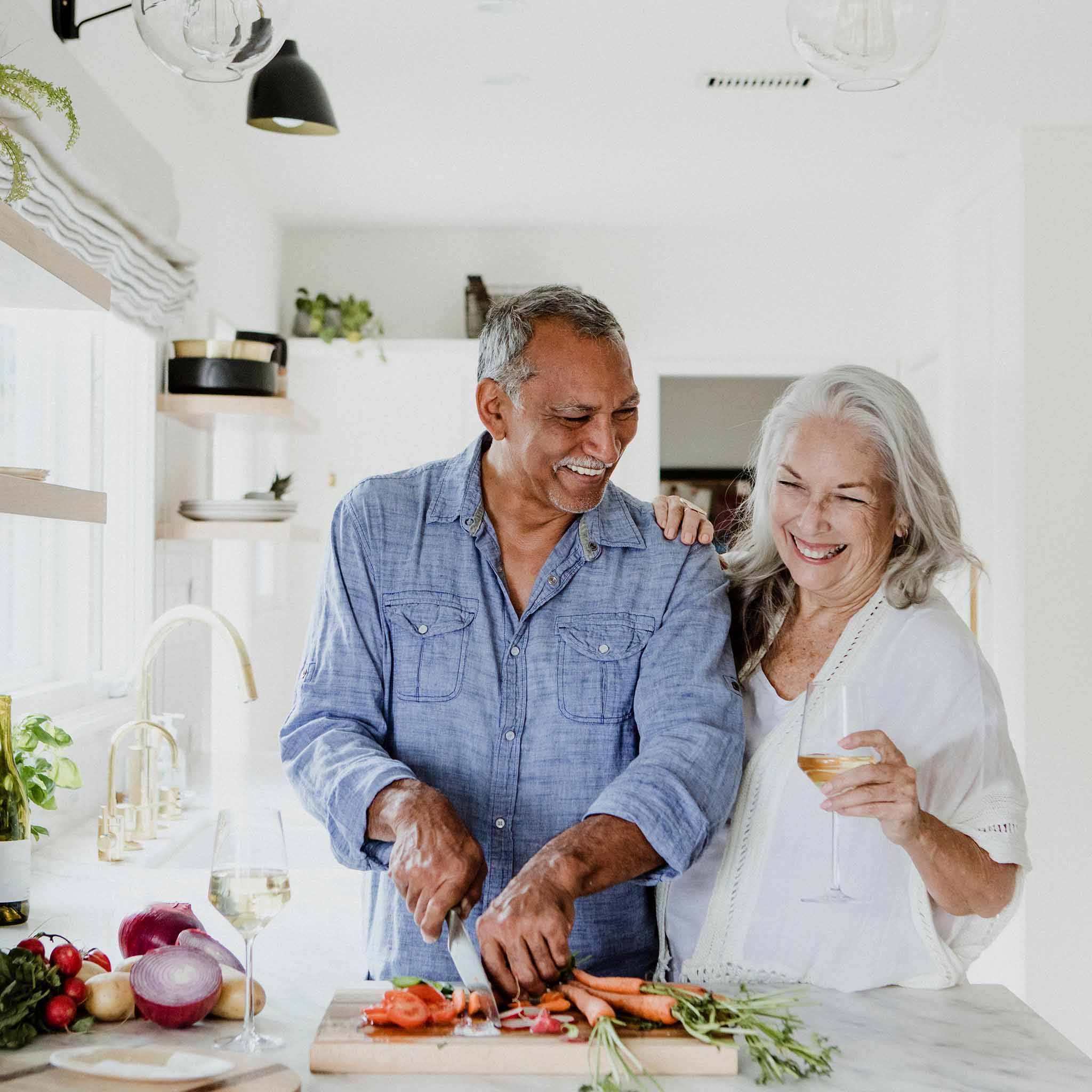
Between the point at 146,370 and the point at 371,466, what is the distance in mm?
2338

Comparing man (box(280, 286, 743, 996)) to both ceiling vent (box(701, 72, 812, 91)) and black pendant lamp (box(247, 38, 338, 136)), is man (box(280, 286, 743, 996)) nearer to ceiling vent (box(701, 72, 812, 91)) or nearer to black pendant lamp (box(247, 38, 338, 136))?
black pendant lamp (box(247, 38, 338, 136))

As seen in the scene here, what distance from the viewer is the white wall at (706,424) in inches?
297

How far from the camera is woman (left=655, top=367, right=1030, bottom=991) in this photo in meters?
1.50

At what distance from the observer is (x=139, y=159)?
3.13 m

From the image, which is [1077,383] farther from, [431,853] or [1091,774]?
[431,853]

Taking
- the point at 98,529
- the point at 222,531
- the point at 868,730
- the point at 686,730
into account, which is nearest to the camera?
the point at 868,730

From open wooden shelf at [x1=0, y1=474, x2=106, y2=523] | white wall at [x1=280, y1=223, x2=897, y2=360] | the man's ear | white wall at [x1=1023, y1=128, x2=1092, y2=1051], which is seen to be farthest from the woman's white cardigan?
white wall at [x1=280, y1=223, x2=897, y2=360]

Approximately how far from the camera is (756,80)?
3.79m

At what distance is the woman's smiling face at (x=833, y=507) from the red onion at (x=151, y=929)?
2.94 ft

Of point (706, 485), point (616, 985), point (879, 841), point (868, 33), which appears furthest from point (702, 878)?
point (706, 485)

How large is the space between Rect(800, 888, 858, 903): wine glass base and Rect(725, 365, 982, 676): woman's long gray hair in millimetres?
389

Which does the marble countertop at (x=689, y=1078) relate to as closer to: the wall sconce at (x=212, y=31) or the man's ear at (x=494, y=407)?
the man's ear at (x=494, y=407)

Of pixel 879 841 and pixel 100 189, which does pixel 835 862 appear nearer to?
pixel 879 841

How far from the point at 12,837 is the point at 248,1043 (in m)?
0.86
